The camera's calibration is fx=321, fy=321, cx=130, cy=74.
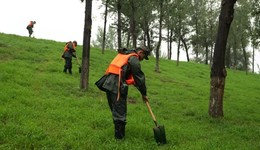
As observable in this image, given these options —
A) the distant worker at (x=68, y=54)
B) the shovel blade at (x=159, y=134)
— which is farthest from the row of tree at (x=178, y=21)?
the shovel blade at (x=159, y=134)

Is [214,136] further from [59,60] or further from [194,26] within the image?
[194,26]

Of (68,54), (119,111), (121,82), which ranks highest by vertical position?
(68,54)

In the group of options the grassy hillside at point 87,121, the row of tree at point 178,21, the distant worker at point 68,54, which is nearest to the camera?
the grassy hillside at point 87,121

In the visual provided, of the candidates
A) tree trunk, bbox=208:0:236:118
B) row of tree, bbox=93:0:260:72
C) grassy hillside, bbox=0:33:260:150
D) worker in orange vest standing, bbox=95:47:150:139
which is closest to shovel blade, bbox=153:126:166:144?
grassy hillside, bbox=0:33:260:150

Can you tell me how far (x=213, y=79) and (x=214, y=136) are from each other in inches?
165

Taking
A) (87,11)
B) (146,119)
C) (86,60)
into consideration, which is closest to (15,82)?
(86,60)

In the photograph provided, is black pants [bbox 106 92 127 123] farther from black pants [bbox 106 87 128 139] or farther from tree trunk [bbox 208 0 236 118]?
tree trunk [bbox 208 0 236 118]

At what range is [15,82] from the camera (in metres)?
15.9

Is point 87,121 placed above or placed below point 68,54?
below

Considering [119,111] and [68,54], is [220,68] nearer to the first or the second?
[119,111]

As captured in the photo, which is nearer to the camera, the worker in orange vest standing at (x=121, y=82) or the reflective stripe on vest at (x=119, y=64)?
the worker in orange vest standing at (x=121, y=82)

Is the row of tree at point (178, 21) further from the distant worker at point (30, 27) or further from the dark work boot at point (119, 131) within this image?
the dark work boot at point (119, 131)

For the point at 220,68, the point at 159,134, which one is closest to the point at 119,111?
the point at 159,134

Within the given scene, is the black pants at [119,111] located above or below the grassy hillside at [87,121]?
above
